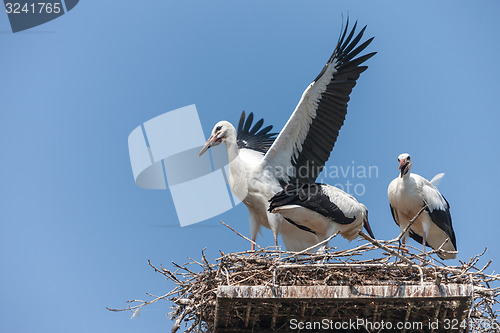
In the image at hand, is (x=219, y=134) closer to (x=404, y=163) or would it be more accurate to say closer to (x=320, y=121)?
(x=320, y=121)

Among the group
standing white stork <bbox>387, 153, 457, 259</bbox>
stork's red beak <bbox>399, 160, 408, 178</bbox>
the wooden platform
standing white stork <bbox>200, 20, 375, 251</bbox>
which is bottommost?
the wooden platform

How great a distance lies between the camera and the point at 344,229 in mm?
8875

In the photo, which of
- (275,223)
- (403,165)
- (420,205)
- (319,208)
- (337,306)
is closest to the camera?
(337,306)

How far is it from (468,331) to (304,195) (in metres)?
2.44

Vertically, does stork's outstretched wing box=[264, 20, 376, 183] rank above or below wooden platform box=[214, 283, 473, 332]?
above

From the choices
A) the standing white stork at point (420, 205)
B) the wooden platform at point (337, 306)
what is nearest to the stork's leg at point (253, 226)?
the standing white stork at point (420, 205)

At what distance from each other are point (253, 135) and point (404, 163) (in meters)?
3.21

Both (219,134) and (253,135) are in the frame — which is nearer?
(219,134)

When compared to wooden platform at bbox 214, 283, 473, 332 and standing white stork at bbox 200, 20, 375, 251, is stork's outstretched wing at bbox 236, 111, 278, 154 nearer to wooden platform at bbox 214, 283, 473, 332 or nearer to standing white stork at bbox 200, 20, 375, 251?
standing white stork at bbox 200, 20, 375, 251

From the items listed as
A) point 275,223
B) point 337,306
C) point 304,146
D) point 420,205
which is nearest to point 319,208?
point 275,223

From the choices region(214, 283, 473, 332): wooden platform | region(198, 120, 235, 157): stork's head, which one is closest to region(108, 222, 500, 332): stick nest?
region(214, 283, 473, 332): wooden platform

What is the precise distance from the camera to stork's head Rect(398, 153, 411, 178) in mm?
9156

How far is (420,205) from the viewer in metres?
9.41

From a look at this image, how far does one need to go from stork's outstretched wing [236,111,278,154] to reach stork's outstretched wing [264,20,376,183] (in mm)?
1969
